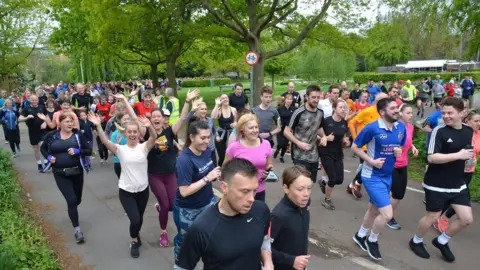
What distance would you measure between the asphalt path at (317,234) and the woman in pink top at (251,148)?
1338mm

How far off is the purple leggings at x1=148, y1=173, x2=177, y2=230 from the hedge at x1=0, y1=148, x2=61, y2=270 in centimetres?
137

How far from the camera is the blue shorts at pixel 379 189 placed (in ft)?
14.4

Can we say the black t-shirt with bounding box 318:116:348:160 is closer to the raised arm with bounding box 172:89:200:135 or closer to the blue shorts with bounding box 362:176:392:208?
the blue shorts with bounding box 362:176:392:208

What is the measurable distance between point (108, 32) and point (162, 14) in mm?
3129

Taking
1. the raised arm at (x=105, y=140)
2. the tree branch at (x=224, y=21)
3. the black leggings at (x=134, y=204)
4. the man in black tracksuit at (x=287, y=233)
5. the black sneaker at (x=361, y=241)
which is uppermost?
the tree branch at (x=224, y=21)

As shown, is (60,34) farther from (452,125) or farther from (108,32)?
(452,125)

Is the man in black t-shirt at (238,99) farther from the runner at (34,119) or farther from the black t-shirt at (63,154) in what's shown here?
the runner at (34,119)

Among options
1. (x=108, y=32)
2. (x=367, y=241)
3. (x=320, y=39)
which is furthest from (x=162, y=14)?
(x=367, y=241)

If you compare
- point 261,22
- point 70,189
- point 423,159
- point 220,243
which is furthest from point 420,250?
point 261,22

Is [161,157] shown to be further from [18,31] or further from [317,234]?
[18,31]

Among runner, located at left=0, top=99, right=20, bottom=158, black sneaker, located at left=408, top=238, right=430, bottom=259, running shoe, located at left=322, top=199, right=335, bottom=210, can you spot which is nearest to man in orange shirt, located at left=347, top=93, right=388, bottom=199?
running shoe, located at left=322, top=199, right=335, bottom=210

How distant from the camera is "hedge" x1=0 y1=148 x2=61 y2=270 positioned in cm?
389

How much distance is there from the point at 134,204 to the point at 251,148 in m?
1.66

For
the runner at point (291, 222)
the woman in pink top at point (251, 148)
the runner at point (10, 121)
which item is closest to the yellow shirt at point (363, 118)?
the woman in pink top at point (251, 148)
